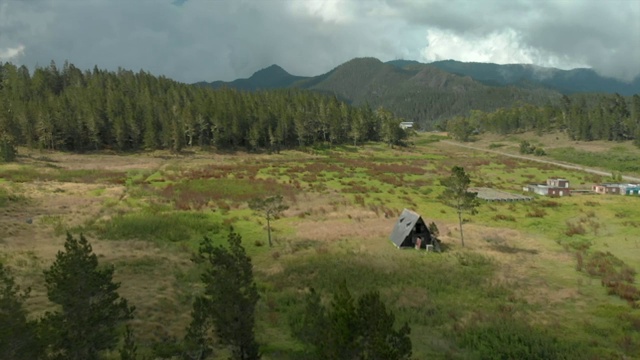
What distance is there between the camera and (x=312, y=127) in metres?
133

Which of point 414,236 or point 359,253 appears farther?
point 414,236

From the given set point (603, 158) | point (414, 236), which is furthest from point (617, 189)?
point (603, 158)

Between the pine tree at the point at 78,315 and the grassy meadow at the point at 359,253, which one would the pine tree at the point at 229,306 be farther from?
the grassy meadow at the point at 359,253

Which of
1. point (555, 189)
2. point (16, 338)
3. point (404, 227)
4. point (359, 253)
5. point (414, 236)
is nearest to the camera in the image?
point (16, 338)

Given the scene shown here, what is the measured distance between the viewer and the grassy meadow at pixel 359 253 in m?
21.0

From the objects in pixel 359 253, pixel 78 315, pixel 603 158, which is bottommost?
pixel 359 253

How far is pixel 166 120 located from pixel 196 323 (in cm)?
10709

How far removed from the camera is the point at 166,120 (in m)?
112

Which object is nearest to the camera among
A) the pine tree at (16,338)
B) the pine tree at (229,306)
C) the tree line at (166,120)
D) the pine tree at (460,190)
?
the pine tree at (16,338)

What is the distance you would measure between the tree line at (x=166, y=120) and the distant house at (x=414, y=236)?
8164cm

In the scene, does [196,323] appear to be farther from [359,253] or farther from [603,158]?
[603,158]

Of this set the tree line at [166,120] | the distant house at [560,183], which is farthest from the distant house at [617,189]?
the tree line at [166,120]

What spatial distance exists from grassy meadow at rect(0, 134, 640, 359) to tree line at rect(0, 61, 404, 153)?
34.8m

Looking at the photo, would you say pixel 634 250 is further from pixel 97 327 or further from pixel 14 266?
pixel 14 266
